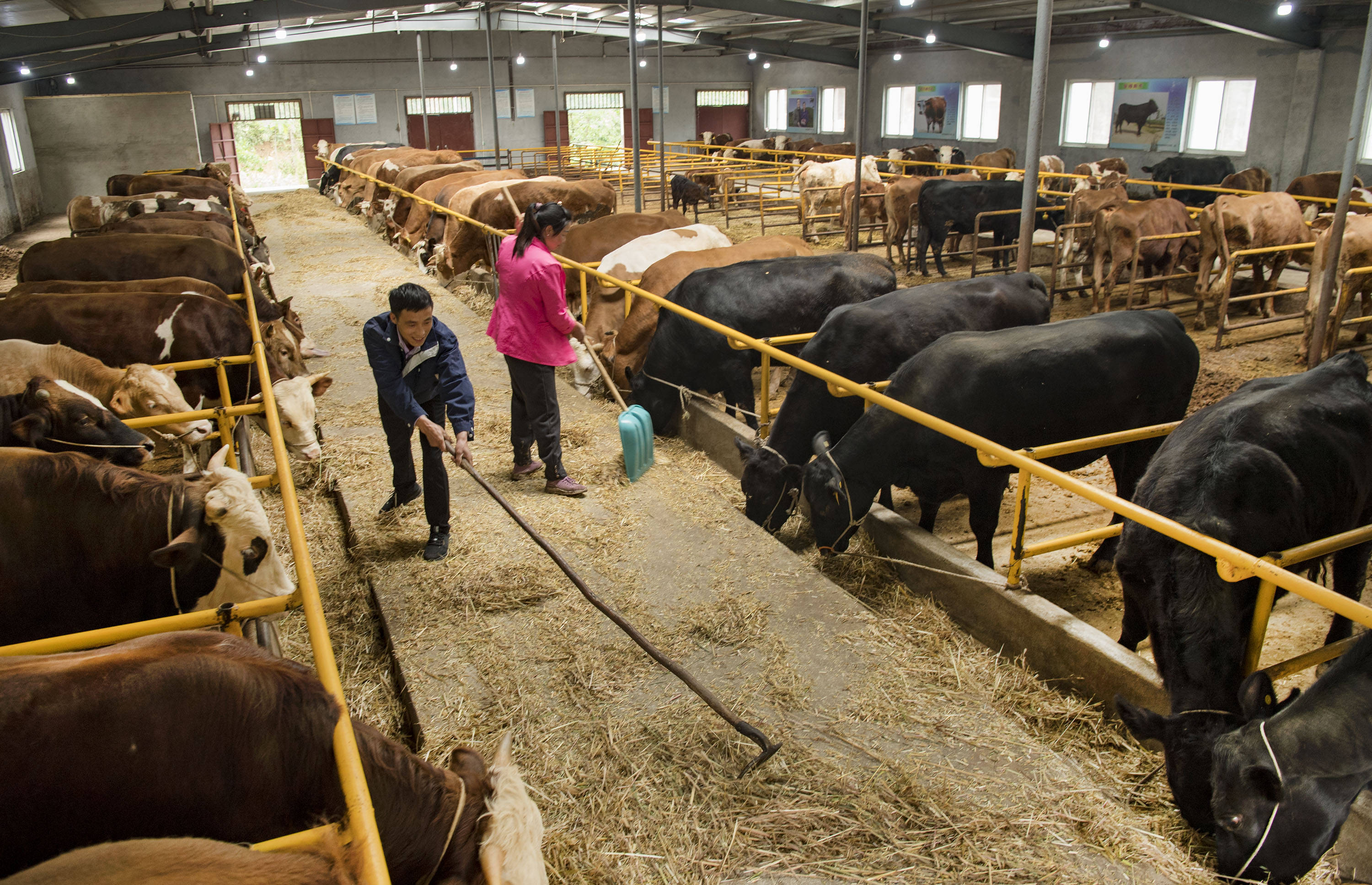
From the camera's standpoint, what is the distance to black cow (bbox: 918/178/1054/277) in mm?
15461

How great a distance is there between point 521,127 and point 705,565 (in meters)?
35.5

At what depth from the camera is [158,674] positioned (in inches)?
93.4

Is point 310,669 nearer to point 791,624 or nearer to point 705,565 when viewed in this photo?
point 791,624

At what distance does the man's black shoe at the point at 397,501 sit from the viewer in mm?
5695

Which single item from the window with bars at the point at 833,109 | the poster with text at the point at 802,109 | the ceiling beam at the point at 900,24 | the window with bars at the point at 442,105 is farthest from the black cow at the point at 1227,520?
the window with bars at the point at 442,105

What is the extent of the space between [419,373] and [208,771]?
9.67ft

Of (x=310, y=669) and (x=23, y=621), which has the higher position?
(x=310, y=669)

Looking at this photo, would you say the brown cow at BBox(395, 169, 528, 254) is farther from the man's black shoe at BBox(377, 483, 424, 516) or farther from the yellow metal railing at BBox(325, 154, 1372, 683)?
the yellow metal railing at BBox(325, 154, 1372, 683)

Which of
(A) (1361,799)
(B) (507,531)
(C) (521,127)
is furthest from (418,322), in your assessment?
(C) (521,127)

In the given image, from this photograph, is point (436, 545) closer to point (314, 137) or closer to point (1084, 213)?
point (1084, 213)

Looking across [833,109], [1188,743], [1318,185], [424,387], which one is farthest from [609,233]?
[833,109]

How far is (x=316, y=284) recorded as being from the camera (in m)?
14.2

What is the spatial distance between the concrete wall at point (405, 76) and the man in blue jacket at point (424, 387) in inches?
1201

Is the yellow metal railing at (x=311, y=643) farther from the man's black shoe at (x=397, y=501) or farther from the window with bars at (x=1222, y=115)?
the window with bars at (x=1222, y=115)
